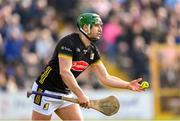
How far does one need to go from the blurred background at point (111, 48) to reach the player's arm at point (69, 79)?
7.61 meters

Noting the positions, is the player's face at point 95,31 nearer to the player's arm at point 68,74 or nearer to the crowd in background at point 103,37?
the player's arm at point 68,74

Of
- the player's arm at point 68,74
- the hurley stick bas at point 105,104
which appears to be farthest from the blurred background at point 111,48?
the player's arm at point 68,74

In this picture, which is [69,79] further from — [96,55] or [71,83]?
[96,55]

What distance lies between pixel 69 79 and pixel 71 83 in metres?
0.05

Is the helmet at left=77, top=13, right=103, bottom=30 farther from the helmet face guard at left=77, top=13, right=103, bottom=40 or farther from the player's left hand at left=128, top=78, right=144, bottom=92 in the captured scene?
the player's left hand at left=128, top=78, right=144, bottom=92

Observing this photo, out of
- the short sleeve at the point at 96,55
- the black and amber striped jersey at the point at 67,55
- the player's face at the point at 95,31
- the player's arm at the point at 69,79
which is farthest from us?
the short sleeve at the point at 96,55

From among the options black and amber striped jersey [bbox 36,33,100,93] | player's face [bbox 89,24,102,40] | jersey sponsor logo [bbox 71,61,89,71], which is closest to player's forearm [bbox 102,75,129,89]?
black and amber striped jersey [bbox 36,33,100,93]

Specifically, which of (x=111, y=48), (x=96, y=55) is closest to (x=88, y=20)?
(x=96, y=55)

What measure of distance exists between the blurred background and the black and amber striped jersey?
7.16 m

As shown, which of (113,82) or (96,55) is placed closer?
(96,55)

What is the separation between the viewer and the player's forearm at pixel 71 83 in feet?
29.4

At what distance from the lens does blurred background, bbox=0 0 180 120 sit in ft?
55.2

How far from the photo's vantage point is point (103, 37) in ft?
58.2

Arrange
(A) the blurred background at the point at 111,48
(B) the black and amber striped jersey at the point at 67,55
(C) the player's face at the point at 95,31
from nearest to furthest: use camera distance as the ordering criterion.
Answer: (B) the black and amber striped jersey at the point at 67,55 < (C) the player's face at the point at 95,31 < (A) the blurred background at the point at 111,48
